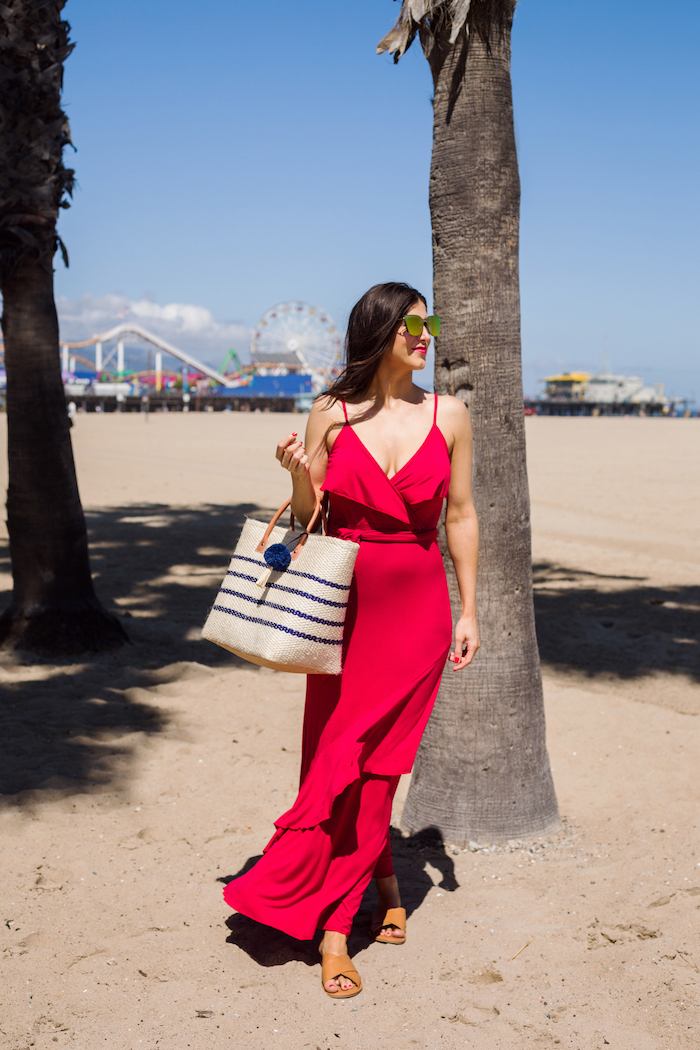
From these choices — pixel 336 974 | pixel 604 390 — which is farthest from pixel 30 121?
pixel 604 390

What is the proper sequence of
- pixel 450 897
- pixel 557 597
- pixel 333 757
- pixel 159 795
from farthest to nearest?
pixel 557 597
pixel 159 795
pixel 450 897
pixel 333 757

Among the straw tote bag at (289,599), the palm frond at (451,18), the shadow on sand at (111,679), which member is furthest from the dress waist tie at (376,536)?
the shadow on sand at (111,679)

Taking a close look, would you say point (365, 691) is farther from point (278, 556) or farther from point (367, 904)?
point (367, 904)

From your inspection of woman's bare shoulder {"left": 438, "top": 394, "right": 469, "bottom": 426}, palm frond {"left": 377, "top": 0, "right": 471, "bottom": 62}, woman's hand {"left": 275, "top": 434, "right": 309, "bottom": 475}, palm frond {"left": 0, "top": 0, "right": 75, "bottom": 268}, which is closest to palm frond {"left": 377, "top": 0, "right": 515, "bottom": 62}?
palm frond {"left": 377, "top": 0, "right": 471, "bottom": 62}

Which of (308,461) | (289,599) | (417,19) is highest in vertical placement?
(417,19)

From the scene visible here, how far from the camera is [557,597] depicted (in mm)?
8141

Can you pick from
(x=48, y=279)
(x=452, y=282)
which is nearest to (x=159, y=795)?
(x=452, y=282)

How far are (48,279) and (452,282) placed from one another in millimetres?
3462

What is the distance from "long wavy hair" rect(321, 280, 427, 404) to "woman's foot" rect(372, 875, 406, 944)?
1548mm

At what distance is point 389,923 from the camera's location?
9.38ft

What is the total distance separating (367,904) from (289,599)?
1377 millimetres

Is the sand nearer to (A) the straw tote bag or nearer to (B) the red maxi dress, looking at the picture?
(B) the red maxi dress

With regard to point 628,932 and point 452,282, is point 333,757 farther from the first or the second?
point 452,282

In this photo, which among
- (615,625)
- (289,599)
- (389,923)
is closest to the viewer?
(289,599)
